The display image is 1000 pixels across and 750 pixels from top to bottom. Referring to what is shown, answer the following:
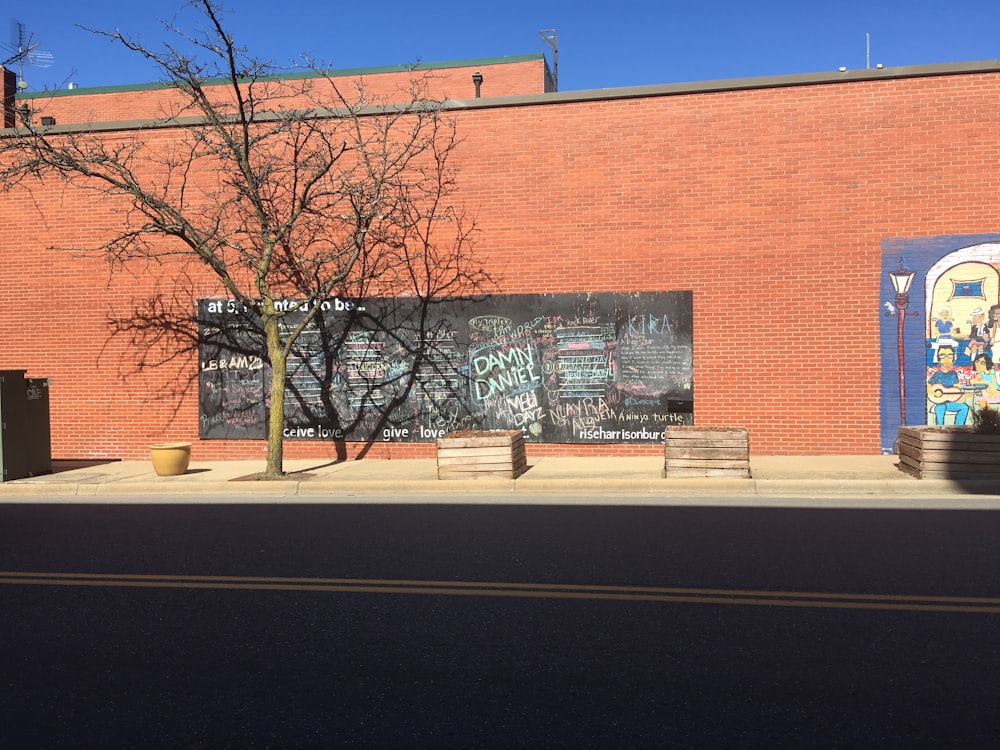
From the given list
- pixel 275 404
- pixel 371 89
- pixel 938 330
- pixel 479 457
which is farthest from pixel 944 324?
pixel 371 89

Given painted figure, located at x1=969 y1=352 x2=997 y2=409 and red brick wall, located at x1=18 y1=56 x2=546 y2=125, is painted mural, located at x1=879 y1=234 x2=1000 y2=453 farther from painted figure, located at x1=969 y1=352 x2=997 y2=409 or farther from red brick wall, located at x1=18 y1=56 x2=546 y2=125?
red brick wall, located at x1=18 y1=56 x2=546 y2=125

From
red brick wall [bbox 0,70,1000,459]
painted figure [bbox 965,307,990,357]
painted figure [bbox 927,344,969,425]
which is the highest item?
red brick wall [bbox 0,70,1000,459]

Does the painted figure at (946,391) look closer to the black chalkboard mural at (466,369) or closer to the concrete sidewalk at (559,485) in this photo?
the concrete sidewalk at (559,485)

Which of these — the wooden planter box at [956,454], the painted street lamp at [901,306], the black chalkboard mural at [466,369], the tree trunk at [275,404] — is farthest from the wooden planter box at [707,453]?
the tree trunk at [275,404]

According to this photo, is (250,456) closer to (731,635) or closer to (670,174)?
(670,174)

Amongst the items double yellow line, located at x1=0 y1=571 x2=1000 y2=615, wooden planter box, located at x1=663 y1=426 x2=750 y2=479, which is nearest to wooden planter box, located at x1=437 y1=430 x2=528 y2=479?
wooden planter box, located at x1=663 y1=426 x2=750 y2=479

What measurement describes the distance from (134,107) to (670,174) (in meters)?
24.5

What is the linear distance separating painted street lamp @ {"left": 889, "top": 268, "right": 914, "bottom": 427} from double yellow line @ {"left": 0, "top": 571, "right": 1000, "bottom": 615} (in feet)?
29.0

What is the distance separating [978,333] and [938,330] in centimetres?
59

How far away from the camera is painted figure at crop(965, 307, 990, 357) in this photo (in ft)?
45.5

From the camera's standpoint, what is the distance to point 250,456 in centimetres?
1628

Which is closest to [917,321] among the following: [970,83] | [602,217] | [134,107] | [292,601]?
[970,83]

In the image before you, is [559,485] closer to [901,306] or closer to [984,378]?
[901,306]

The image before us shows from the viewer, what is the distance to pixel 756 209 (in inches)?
573
